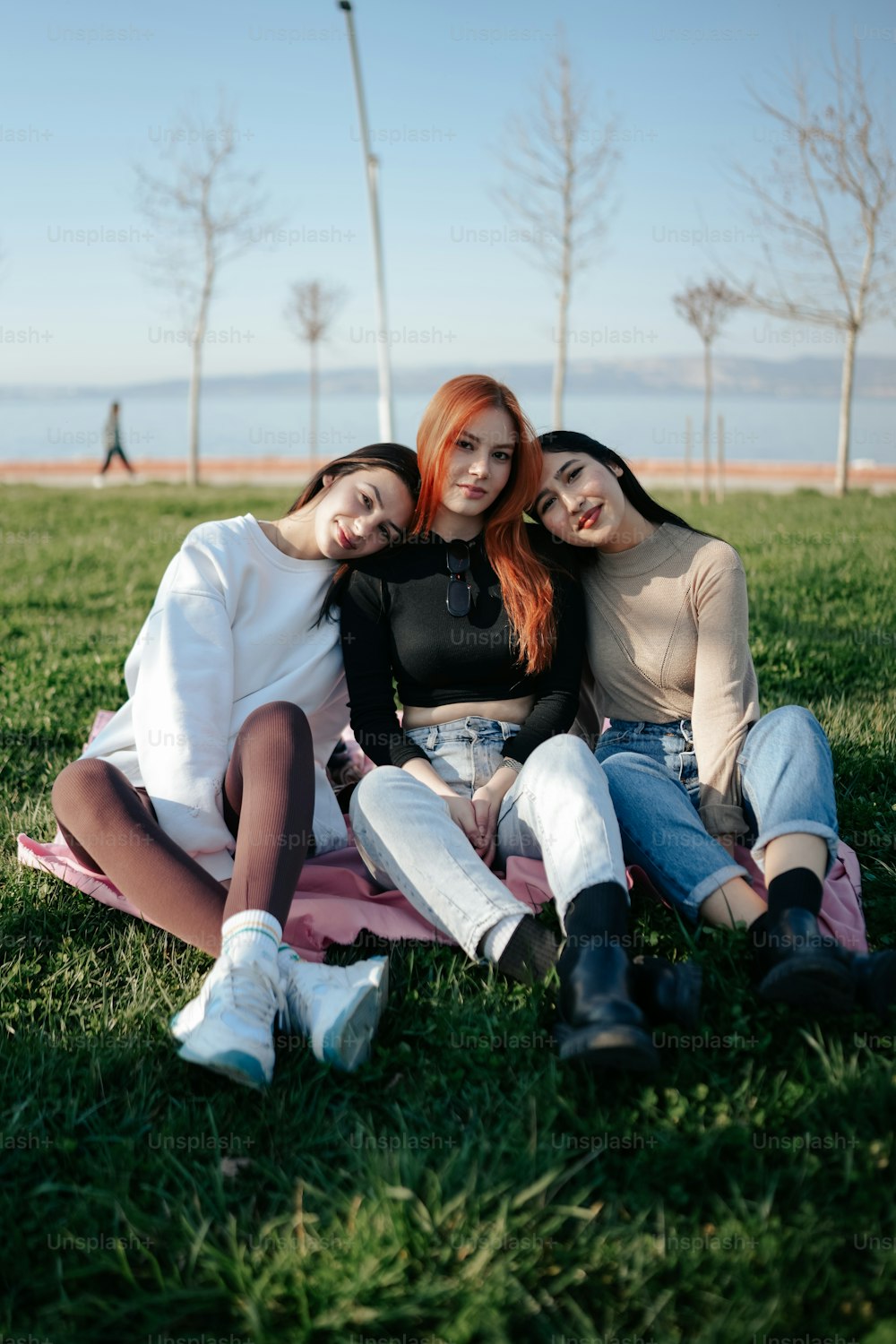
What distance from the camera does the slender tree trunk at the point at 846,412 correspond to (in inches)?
691

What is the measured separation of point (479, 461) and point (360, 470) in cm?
42

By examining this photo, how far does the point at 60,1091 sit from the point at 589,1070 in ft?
4.07

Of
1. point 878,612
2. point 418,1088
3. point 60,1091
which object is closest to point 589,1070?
point 418,1088

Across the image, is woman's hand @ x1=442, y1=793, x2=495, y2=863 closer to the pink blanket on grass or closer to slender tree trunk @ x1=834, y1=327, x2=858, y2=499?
the pink blanket on grass

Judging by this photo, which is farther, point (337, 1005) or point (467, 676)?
point (467, 676)

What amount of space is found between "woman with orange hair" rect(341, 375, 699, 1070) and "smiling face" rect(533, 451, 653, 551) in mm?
75

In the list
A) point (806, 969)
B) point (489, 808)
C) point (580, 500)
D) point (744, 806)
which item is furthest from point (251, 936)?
point (580, 500)

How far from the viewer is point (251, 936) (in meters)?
2.63

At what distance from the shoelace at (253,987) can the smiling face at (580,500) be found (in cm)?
171

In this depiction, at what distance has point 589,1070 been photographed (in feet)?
7.86

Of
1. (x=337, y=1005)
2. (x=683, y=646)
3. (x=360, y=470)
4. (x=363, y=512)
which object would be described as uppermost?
(x=360, y=470)

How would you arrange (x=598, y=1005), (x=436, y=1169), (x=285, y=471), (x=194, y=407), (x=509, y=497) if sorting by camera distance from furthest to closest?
(x=285, y=471) < (x=194, y=407) < (x=509, y=497) < (x=598, y=1005) < (x=436, y=1169)

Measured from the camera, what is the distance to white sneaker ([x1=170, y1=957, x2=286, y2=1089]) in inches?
94.4

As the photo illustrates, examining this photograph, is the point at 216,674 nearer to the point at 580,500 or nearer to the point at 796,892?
the point at 580,500
